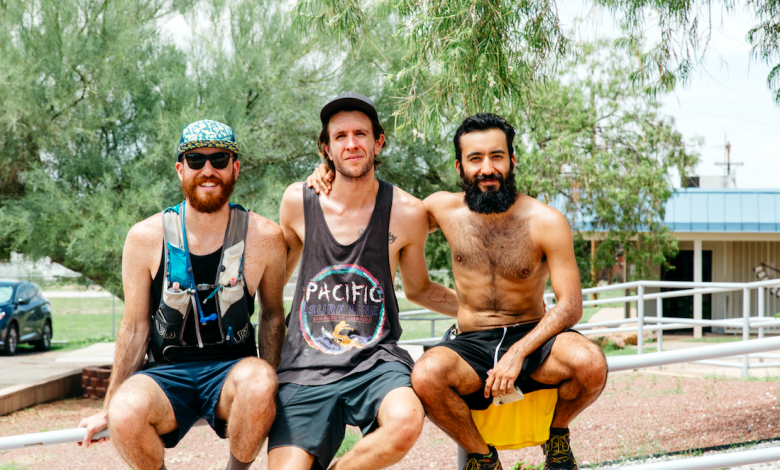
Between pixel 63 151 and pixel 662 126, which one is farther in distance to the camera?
pixel 662 126

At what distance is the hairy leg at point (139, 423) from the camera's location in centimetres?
253

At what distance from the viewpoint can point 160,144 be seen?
927 cm

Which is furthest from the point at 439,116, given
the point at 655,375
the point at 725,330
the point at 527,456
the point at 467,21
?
the point at 725,330

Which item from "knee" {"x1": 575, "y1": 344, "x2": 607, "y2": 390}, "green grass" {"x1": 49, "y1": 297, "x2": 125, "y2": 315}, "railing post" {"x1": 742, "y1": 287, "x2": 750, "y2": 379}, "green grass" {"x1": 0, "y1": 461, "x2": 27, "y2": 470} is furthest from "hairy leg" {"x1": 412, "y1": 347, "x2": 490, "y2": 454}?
"green grass" {"x1": 49, "y1": 297, "x2": 125, "y2": 315}

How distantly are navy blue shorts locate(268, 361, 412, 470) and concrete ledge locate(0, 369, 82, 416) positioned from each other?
320 inches

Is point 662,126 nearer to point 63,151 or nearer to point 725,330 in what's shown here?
point 725,330

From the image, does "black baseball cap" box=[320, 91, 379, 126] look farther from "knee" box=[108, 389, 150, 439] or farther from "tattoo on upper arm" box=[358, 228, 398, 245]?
"knee" box=[108, 389, 150, 439]

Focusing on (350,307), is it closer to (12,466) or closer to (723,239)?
(12,466)

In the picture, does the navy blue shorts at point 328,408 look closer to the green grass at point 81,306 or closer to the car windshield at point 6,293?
the car windshield at point 6,293

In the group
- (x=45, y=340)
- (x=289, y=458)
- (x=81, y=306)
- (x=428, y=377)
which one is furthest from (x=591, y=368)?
(x=81, y=306)

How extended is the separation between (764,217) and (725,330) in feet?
10.1

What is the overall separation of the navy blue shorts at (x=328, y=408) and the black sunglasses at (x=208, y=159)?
1000 millimetres

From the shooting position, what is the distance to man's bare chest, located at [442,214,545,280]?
312 centimetres

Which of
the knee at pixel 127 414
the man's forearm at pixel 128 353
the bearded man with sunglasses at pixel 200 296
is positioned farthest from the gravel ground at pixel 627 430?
the knee at pixel 127 414
